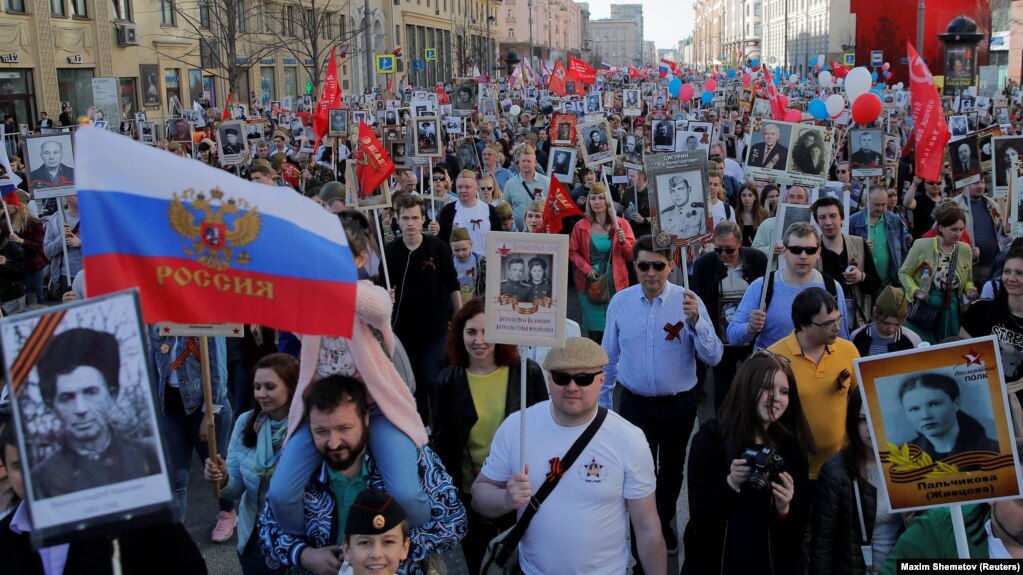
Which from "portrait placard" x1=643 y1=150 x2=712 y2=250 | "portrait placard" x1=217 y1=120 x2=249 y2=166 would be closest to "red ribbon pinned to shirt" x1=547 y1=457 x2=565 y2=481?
"portrait placard" x1=643 y1=150 x2=712 y2=250

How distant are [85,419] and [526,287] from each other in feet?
6.45

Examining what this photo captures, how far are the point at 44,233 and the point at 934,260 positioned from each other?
8804 mm

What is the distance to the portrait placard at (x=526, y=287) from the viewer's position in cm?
402

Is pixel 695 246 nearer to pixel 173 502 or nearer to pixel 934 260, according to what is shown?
pixel 934 260

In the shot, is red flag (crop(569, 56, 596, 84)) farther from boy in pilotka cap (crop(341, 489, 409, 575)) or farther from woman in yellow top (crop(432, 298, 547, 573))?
boy in pilotka cap (crop(341, 489, 409, 575))

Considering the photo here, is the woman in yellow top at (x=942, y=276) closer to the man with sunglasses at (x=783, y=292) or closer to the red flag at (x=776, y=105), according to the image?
the man with sunglasses at (x=783, y=292)

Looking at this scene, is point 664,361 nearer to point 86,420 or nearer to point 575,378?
point 575,378

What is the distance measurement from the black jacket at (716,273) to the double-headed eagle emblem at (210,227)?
14.4 ft

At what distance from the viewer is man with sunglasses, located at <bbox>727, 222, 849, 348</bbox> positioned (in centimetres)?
589

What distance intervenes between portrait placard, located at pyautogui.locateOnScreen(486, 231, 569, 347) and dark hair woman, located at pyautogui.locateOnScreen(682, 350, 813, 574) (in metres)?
0.83

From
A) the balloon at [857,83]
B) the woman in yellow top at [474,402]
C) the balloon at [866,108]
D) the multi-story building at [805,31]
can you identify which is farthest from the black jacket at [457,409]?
the multi-story building at [805,31]

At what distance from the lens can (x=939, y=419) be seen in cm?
321

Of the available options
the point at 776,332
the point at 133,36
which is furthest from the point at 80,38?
the point at 776,332

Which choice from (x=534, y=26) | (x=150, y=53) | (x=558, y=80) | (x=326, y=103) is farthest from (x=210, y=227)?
(x=534, y=26)
